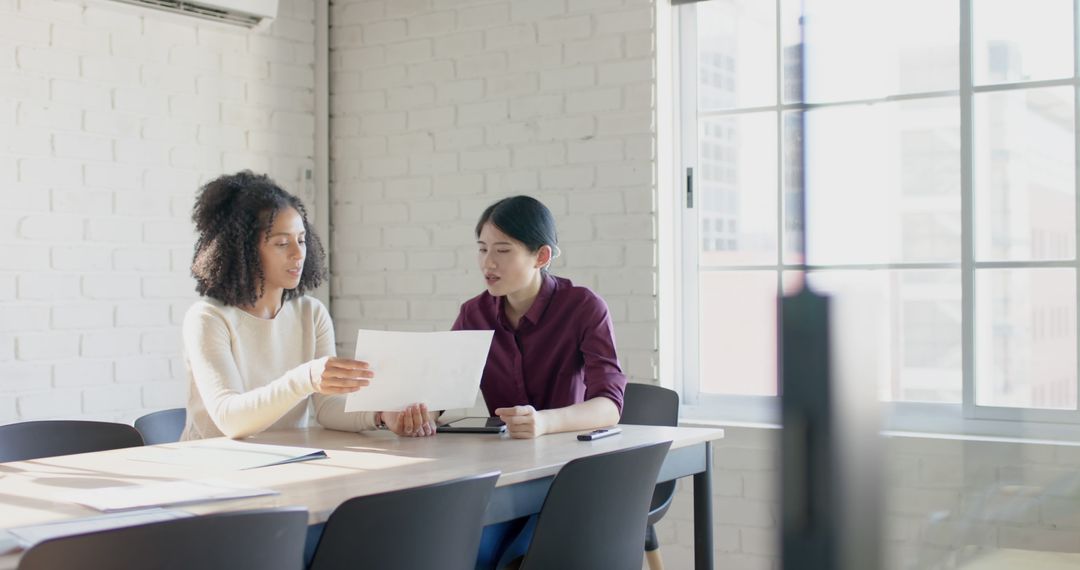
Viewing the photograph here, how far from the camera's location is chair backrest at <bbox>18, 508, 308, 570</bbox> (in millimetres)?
1048

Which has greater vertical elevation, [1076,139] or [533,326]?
[1076,139]

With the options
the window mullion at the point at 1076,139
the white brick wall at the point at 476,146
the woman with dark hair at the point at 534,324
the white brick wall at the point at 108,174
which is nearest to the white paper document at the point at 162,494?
the woman with dark hair at the point at 534,324

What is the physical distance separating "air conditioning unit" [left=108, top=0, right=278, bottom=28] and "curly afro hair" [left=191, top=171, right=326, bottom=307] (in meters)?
1.27

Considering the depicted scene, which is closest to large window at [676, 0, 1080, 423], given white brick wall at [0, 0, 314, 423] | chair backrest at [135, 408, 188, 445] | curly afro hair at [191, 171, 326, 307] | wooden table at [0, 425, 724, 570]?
wooden table at [0, 425, 724, 570]

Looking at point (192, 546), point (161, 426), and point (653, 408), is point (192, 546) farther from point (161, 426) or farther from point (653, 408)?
point (653, 408)

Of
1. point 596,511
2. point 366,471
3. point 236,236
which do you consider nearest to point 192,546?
point 366,471

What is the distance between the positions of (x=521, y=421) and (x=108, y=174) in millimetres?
1965

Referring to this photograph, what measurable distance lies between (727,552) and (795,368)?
2958 mm

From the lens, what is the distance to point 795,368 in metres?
0.48

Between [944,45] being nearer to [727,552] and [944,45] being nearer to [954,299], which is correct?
[954,299]

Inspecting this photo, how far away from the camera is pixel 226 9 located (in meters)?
3.65

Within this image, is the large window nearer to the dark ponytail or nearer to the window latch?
the dark ponytail

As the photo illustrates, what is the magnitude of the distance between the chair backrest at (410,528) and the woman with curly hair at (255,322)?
69cm

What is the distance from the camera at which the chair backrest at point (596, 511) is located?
1.70 m
